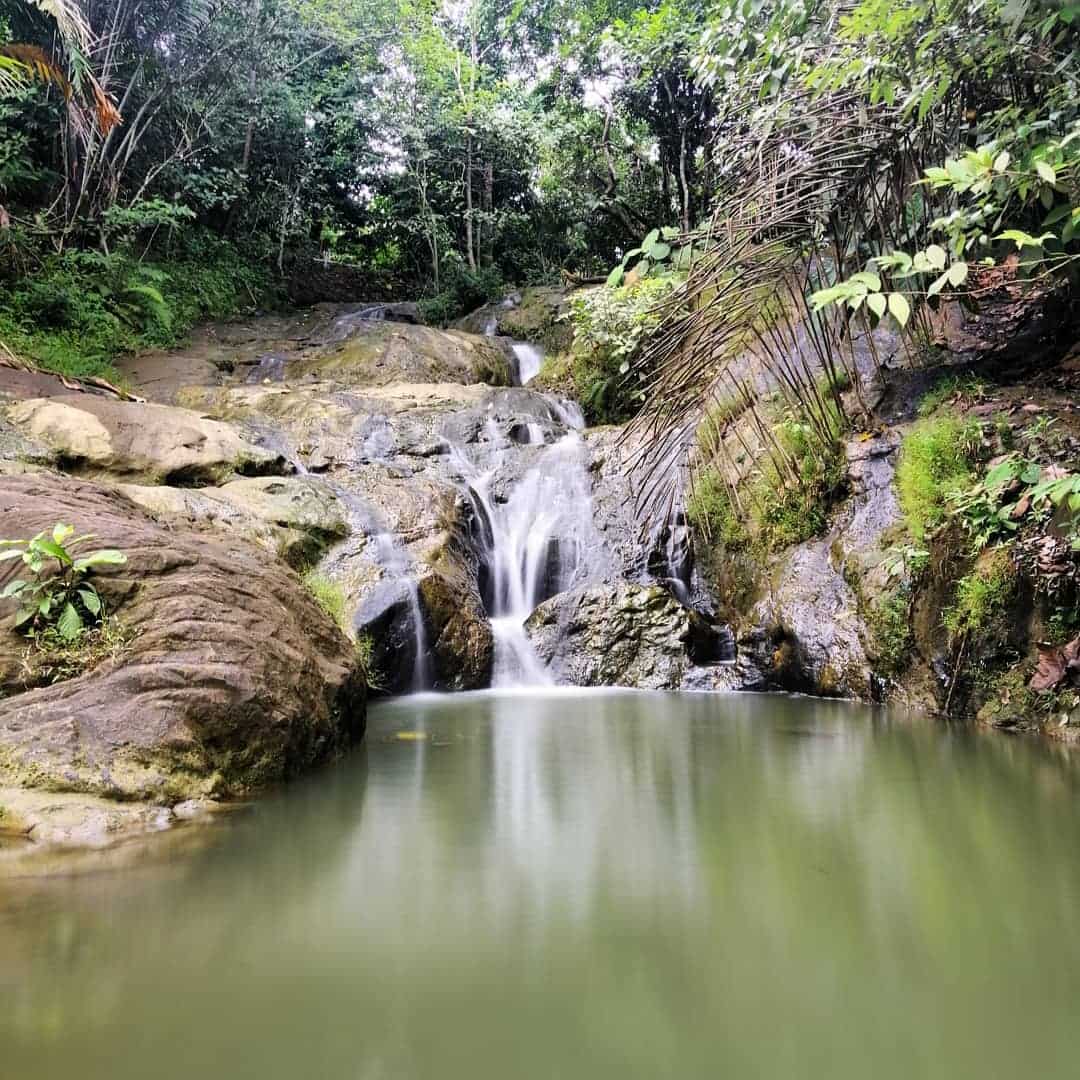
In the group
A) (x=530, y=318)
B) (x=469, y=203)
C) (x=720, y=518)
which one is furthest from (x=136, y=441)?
(x=469, y=203)

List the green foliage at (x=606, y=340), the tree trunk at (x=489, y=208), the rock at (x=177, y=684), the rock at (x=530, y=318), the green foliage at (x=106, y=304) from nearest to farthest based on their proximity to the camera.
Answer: the rock at (x=177, y=684)
the green foliage at (x=606, y=340)
the green foliage at (x=106, y=304)
the rock at (x=530, y=318)
the tree trunk at (x=489, y=208)

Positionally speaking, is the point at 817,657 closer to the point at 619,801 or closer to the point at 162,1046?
the point at 619,801

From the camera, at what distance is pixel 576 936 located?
2016 mm

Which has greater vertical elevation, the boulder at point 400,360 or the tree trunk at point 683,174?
the tree trunk at point 683,174

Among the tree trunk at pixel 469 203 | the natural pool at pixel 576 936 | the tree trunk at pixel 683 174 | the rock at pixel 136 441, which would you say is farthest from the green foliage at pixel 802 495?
the tree trunk at pixel 469 203

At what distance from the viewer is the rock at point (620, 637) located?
7.04m

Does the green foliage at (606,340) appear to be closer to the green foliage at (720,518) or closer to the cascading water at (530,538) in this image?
the cascading water at (530,538)

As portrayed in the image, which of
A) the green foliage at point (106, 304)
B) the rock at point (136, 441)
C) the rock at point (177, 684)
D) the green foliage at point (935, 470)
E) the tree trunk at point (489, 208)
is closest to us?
the rock at point (177, 684)

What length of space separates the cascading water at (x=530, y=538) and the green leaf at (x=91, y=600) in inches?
167

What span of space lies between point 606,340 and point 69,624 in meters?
8.40

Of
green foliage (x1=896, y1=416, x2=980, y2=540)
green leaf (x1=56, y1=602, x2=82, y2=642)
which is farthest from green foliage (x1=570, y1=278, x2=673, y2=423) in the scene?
green leaf (x1=56, y1=602, x2=82, y2=642)

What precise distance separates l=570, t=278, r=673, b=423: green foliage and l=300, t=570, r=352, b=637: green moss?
13.5ft

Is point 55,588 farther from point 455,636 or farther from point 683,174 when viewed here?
point 683,174

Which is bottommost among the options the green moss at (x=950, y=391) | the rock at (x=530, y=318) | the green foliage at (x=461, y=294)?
the green moss at (x=950, y=391)
